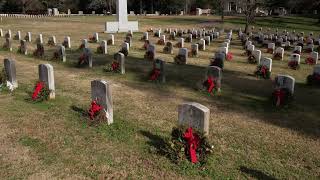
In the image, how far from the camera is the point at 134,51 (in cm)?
2186

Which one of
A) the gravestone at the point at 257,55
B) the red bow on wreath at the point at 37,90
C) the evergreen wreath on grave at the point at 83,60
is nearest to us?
the red bow on wreath at the point at 37,90

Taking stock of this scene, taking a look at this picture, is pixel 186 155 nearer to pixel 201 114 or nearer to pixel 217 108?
pixel 201 114

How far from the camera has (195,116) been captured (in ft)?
25.5

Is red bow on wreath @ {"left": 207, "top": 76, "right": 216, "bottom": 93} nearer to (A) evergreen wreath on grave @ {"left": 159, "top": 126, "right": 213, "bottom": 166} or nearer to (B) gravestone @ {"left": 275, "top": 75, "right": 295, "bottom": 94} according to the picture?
(B) gravestone @ {"left": 275, "top": 75, "right": 295, "bottom": 94}

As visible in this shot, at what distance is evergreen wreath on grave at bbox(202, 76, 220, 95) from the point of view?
12430 mm

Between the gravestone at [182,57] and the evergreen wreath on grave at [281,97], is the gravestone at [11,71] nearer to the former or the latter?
the gravestone at [182,57]

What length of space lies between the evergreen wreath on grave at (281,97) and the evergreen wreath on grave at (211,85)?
2.05m

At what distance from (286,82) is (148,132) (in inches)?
200

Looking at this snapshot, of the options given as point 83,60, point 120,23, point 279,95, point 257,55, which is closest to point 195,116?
point 279,95

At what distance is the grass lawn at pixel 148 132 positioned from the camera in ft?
23.5

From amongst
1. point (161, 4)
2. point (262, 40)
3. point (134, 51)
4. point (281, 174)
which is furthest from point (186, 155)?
point (161, 4)

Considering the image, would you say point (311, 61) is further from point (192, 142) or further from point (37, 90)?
point (37, 90)

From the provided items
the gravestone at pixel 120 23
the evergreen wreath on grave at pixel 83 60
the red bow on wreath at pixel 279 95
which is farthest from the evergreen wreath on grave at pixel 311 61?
the gravestone at pixel 120 23

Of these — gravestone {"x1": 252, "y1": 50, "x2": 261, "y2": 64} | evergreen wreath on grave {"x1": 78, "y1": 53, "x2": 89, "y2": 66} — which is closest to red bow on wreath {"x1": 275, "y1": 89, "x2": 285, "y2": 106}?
gravestone {"x1": 252, "y1": 50, "x2": 261, "y2": 64}
